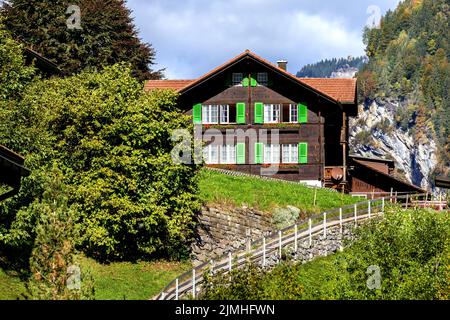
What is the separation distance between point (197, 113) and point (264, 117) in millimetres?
4093

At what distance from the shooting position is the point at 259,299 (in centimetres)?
3183

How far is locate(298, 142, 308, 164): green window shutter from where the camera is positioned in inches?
2576

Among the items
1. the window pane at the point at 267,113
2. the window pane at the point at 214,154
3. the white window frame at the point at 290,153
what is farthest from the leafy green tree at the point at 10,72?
the white window frame at the point at 290,153

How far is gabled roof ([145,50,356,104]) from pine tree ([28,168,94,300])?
33.6 metres

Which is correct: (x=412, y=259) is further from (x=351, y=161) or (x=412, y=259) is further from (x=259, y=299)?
(x=351, y=161)

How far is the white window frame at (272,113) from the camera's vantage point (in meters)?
66.0

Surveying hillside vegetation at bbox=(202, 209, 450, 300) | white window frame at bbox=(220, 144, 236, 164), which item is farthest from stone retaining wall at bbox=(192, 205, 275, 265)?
white window frame at bbox=(220, 144, 236, 164)

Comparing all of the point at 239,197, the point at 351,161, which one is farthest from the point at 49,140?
the point at 351,161

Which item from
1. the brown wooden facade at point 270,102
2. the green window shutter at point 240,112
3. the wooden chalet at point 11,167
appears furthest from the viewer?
the green window shutter at point 240,112

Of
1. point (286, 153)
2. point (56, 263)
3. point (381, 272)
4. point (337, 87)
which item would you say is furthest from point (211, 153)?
point (56, 263)

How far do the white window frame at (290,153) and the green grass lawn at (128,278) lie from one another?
17.8 m

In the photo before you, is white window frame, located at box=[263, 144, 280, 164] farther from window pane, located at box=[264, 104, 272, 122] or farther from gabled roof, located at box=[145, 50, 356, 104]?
gabled roof, located at box=[145, 50, 356, 104]

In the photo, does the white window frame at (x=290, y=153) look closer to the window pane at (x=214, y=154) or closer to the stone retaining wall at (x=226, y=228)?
the window pane at (x=214, y=154)
